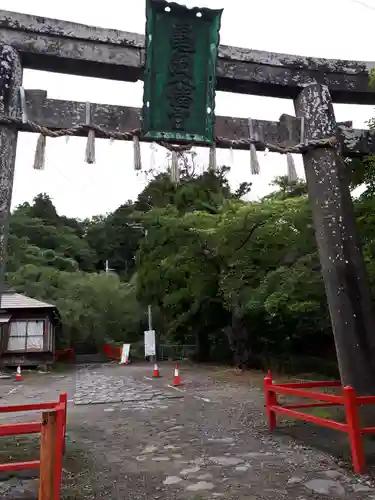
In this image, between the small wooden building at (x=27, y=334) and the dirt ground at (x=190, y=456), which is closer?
the dirt ground at (x=190, y=456)

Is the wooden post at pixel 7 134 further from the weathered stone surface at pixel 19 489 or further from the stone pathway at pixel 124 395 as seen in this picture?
the stone pathway at pixel 124 395

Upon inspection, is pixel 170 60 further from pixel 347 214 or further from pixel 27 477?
pixel 27 477

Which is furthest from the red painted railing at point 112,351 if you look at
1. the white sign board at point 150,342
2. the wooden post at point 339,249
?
the wooden post at point 339,249

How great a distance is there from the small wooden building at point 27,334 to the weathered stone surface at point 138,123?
17.5 metres

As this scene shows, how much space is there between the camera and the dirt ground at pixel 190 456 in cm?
468

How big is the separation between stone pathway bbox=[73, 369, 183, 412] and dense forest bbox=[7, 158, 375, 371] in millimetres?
3960

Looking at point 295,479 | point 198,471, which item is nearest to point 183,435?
point 198,471

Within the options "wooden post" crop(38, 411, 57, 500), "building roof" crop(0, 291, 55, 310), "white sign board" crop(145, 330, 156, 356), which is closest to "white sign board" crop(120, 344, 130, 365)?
"white sign board" crop(145, 330, 156, 356)

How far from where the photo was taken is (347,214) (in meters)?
6.62

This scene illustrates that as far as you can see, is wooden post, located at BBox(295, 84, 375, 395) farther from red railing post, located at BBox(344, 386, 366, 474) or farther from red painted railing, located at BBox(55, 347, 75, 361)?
→ red painted railing, located at BBox(55, 347, 75, 361)

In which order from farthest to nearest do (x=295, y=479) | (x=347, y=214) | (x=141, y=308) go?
(x=141, y=308)
(x=347, y=214)
(x=295, y=479)

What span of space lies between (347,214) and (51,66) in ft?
16.6

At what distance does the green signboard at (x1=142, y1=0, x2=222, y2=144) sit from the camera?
6.08 meters

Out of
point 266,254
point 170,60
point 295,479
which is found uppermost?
point 170,60
